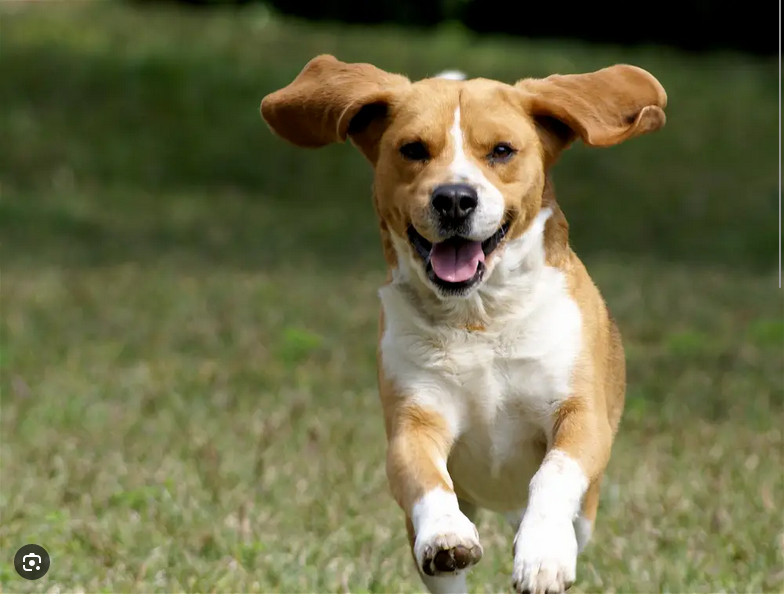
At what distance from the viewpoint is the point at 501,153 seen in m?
4.00

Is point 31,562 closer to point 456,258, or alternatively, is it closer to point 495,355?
point 495,355

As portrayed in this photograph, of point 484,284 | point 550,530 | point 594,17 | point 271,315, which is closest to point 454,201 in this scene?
point 484,284

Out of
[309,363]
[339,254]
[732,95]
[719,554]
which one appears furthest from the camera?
[732,95]

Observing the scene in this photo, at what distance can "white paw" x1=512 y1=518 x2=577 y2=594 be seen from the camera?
3.53m

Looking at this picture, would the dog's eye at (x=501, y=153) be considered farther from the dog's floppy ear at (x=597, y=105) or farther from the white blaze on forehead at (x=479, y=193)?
the dog's floppy ear at (x=597, y=105)

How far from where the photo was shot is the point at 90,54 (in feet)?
59.9

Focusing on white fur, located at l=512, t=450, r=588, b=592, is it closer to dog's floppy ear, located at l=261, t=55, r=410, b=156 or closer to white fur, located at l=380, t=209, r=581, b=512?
white fur, located at l=380, t=209, r=581, b=512

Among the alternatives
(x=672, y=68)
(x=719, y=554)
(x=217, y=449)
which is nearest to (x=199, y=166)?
(x=672, y=68)

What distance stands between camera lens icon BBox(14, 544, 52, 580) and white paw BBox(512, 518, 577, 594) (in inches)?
83.5

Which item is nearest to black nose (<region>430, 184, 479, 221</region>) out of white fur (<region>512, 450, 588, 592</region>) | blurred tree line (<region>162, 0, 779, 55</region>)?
white fur (<region>512, 450, 588, 592</region>)

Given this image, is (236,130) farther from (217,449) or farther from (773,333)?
(217,449)

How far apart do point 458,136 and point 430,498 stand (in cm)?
101

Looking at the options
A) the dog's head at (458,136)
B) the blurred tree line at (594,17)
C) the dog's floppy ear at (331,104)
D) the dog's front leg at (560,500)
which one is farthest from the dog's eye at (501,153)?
the blurred tree line at (594,17)

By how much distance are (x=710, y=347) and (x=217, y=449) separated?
153 inches
